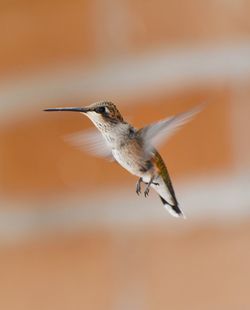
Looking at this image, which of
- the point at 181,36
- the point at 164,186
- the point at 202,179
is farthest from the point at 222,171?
the point at 164,186

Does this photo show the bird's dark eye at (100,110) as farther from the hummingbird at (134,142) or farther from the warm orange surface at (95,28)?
the warm orange surface at (95,28)

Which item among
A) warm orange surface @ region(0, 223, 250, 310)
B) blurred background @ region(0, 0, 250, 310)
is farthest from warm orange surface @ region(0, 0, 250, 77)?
warm orange surface @ region(0, 223, 250, 310)

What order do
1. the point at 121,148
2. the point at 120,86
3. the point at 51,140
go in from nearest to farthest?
the point at 121,148
the point at 120,86
the point at 51,140

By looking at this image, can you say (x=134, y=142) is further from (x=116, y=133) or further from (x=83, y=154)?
(x=83, y=154)

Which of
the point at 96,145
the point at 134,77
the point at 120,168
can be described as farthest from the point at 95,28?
the point at 96,145

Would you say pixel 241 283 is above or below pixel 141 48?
below

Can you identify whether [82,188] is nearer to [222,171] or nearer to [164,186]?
[222,171]

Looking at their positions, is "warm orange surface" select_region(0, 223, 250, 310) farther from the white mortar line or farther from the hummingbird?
the hummingbird
